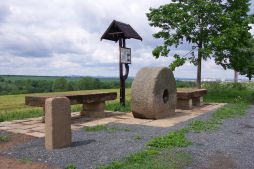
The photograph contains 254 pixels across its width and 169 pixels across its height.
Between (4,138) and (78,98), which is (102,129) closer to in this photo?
(78,98)

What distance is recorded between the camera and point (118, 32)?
495 inches

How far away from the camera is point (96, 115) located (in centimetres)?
1047

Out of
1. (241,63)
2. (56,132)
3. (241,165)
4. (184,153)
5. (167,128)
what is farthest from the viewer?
(241,63)

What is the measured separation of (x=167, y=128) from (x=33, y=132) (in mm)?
3064

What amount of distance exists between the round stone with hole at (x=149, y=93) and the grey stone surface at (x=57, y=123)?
3.60 metres

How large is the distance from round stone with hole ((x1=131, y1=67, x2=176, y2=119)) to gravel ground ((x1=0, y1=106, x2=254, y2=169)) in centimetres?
155

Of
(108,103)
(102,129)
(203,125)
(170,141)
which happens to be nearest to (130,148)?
(170,141)

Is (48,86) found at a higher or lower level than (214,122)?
higher

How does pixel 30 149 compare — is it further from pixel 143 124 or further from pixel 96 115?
pixel 96 115

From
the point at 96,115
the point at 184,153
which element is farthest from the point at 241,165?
the point at 96,115

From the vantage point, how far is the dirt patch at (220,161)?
525cm

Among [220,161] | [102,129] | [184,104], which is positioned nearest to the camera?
[220,161]

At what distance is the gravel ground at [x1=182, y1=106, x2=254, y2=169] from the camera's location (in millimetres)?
5392

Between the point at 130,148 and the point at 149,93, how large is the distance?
3.66 metres
